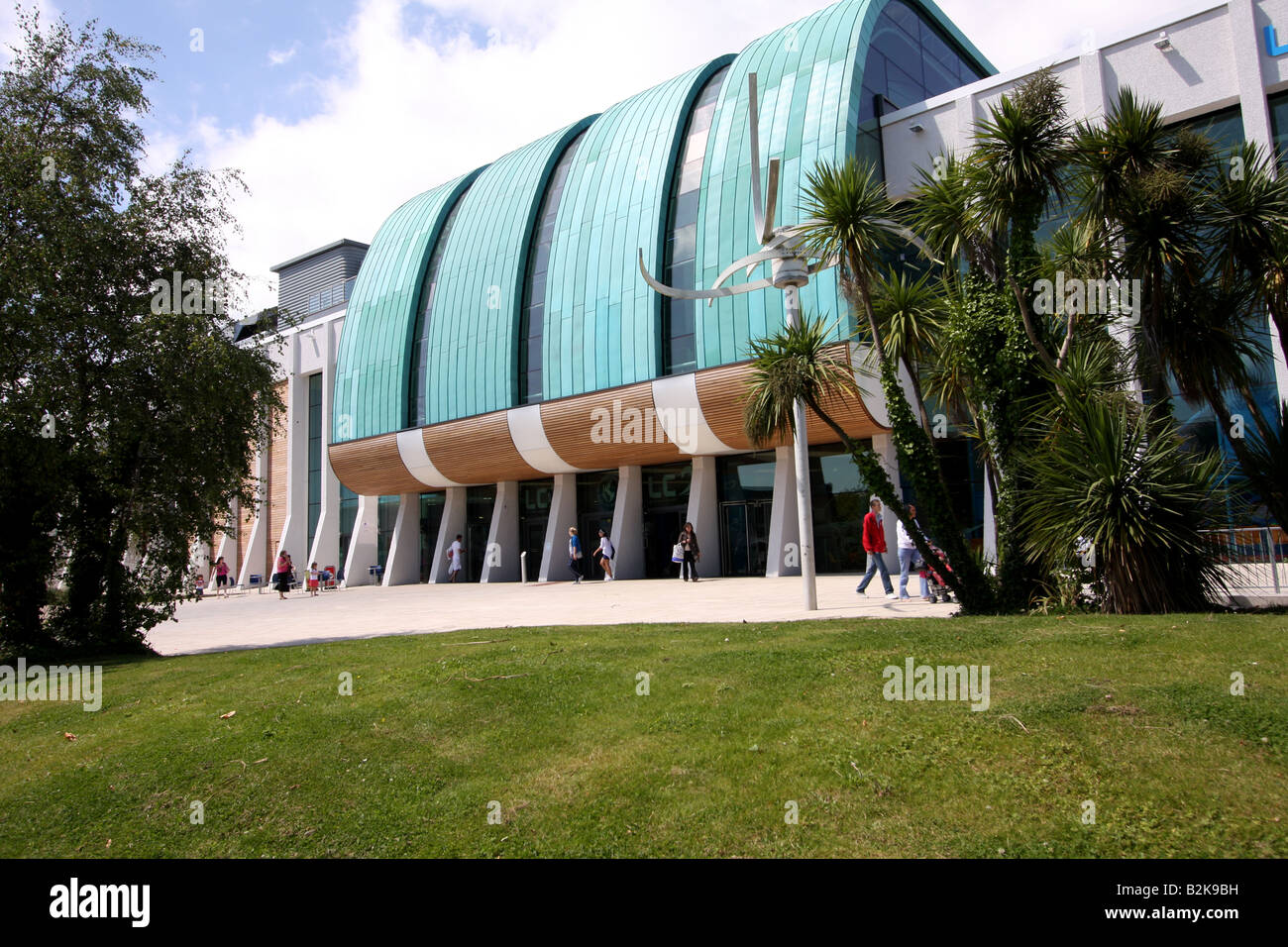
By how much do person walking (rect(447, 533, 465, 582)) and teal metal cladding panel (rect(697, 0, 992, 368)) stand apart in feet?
46.0

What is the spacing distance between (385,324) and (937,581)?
28788 millimetres

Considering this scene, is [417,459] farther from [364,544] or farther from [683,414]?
[683,414]

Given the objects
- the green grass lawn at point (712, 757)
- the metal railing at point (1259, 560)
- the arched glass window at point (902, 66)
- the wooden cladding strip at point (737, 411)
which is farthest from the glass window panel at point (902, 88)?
the green grass lawn at point (712, 757)

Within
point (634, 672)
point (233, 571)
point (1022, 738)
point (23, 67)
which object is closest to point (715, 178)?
point (23, 67)

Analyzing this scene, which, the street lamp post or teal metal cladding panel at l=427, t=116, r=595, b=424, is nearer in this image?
the street lamp post

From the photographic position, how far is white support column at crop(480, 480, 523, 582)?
32.9 m

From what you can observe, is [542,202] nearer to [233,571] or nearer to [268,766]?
[268,766]

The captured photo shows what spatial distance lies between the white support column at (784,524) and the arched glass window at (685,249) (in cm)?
425

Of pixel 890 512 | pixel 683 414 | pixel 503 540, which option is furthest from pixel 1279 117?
pixel 503 540

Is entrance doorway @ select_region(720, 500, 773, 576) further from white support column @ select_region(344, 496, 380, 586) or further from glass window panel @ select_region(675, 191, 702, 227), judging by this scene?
white support column @ select_region(344, 496, 380, 586)

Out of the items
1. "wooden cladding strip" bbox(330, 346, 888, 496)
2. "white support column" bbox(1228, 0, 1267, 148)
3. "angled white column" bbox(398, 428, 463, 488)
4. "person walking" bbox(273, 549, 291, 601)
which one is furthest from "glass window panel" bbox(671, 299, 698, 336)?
"person walking" bbox(273, 549, 291, 601)

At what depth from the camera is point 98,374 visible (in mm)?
13000

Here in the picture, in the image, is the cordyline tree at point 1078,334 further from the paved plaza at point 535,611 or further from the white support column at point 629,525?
the white support column at point 629,525

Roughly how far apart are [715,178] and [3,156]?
61.6ft
